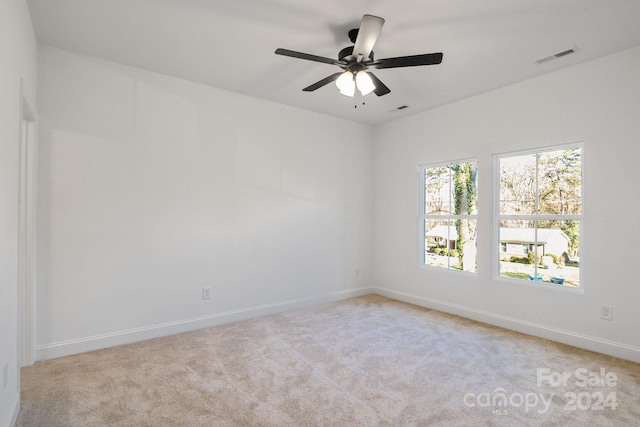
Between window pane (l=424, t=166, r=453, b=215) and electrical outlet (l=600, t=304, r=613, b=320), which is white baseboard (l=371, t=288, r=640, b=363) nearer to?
electrical outlet (l=600, t=304, r=613, b=320)

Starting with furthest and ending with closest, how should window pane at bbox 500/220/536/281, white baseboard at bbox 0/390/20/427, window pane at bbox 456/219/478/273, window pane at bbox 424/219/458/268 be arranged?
window pane at bbox 424/219/458/268 < window pane at bbox 456/219/478/273 < window pane at bbox 500/220/536/281 < white baseboard at bbox 0/390/20/427

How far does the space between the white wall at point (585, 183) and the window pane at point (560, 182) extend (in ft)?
0.48

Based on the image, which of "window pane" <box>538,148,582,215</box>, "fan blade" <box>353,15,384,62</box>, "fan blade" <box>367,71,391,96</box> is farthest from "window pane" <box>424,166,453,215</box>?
"fan blade" <box>353,15,384,62</box>

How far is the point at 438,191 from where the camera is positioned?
462cm

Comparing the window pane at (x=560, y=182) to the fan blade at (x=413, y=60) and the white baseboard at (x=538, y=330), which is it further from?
the fan blade at (x=413, y=60)

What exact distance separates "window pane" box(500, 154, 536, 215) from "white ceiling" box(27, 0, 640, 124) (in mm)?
900

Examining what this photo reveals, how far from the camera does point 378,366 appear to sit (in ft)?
9.05

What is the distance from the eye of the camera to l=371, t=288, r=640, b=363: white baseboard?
2932 millimetres

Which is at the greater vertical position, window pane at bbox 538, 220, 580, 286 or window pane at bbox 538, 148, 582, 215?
window pane at bbox 538, 148, 582, 215

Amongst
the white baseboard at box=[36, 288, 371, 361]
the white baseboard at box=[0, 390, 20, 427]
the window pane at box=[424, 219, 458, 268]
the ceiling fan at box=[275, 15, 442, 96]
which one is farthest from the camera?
the window pane at box=[424, 219, 458, 268]

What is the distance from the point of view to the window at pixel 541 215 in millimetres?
3361

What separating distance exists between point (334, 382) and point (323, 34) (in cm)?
273

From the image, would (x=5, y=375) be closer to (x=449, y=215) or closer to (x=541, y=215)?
(x=449, y=215)

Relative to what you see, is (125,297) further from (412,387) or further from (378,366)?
(412,387)
